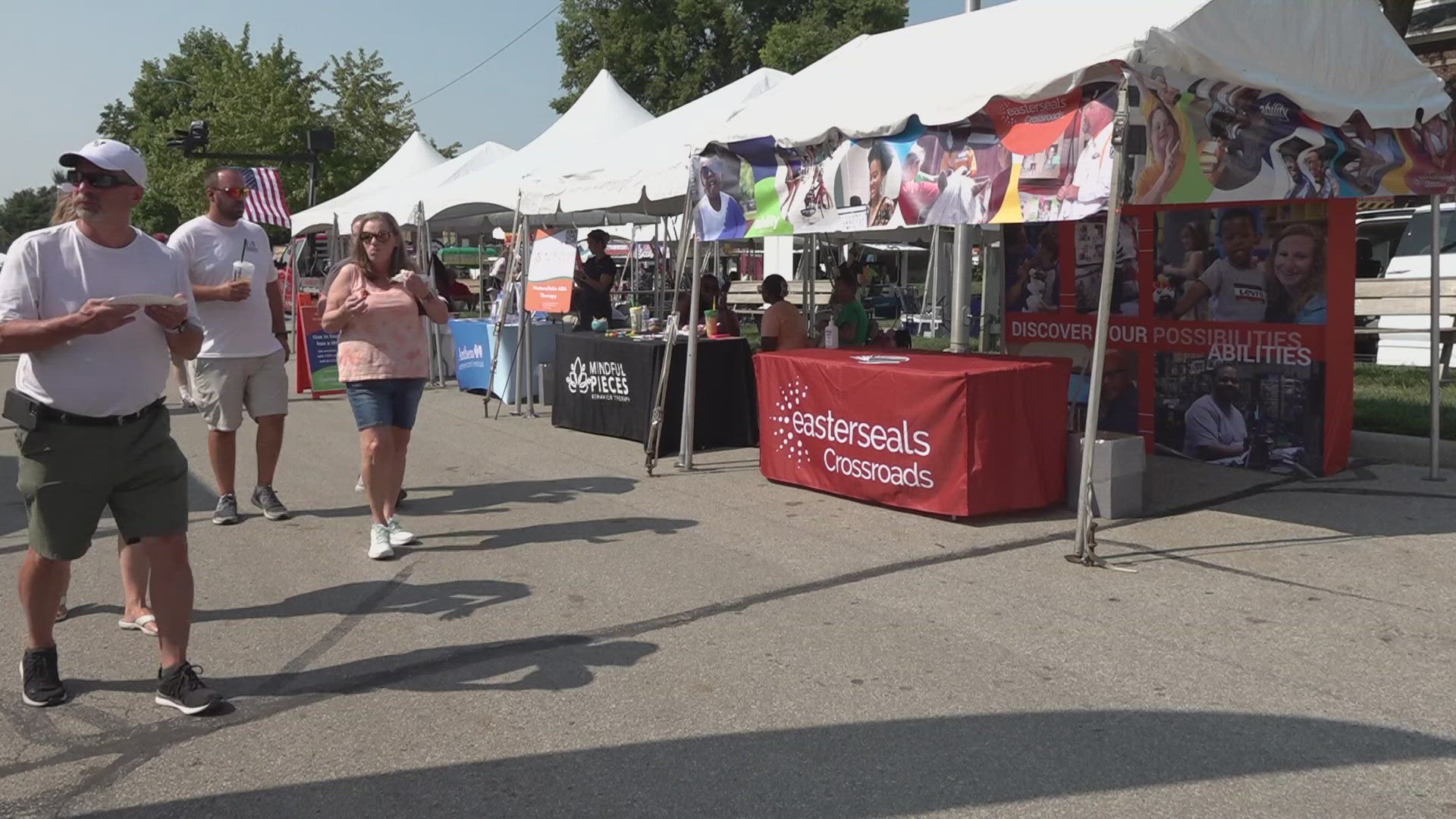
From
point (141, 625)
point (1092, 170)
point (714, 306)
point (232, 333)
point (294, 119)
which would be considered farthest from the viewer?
point (294, 119)

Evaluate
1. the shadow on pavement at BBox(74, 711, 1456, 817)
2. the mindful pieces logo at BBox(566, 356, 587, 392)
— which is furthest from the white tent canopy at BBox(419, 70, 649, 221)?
the shadow on pavement at BBox(74, 711, 1456, 817)

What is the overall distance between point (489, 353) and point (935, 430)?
822 centimetres

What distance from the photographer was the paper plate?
11.8 ft

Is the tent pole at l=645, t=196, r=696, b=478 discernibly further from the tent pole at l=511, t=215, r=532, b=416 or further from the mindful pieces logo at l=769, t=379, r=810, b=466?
the tent pole at l=511, t=215, r=532, b=416

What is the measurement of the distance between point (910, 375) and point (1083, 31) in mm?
2083

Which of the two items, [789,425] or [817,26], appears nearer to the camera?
[789,425]

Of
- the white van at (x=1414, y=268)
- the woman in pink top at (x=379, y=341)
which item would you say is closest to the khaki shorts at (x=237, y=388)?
the woman in pink top at (x=379, y=341)

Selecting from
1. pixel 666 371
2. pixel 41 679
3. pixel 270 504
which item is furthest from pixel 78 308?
pixel 666 371

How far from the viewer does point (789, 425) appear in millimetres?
7926

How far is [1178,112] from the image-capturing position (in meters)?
6.11

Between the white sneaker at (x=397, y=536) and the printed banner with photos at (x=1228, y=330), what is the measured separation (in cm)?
456

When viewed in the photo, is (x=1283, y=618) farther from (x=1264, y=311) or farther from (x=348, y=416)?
(x=348, y=416)

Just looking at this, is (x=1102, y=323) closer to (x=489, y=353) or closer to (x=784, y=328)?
(x=784, y=328)

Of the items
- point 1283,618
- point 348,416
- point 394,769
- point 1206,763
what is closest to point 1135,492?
point 1283,618
